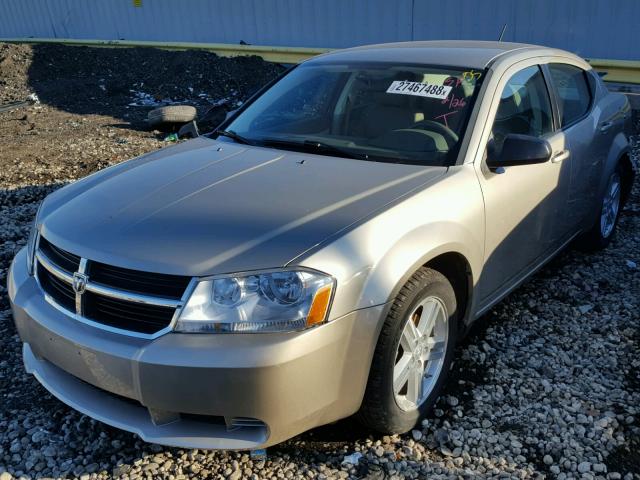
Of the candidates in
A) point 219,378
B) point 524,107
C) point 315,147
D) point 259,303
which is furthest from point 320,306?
point 524,107

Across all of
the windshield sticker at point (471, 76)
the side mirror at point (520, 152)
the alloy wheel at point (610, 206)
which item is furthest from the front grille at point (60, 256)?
the alloy wheel at point (610, 206)

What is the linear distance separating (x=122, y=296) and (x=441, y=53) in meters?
2.46

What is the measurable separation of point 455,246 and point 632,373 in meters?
1.38

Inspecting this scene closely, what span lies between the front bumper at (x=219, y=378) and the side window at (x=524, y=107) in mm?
1635

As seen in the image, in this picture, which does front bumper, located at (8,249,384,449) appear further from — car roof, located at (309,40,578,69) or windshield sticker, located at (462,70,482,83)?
car roof, located at (309,40,578,69)

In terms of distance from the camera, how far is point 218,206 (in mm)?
2871

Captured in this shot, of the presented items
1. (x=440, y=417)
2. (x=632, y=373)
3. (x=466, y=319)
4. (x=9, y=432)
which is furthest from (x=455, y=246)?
(x=9, y=432)

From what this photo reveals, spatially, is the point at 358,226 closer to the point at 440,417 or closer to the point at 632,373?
the point at 440,417

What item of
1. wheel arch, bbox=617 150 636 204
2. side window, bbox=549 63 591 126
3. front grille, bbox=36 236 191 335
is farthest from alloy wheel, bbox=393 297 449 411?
wheel arch, bbox=617 150 636 204

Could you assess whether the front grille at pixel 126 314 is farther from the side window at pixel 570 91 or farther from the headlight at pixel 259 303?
the side window at pixel 570 91

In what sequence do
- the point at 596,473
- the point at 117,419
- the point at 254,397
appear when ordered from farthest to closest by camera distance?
the point at 596,473
the point at 117,419
the point at 254,397

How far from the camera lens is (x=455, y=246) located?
2998 mm

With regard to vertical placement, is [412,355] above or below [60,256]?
below

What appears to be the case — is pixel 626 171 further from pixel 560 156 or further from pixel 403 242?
pixel 403 242
